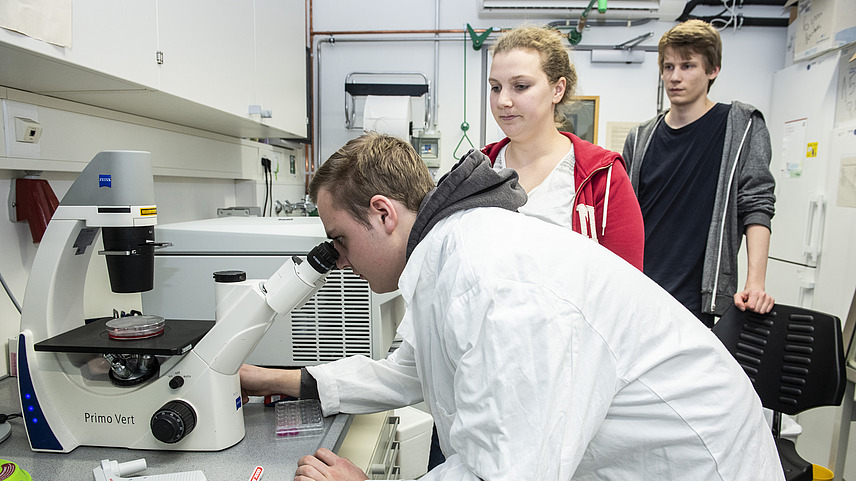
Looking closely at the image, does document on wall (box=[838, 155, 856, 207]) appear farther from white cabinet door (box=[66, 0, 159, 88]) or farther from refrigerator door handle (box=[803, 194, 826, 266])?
white cabinet door (box=[66, 0, 159, 88])

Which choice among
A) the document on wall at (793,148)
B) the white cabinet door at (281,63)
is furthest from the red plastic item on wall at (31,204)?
the document on wall at (793,148)

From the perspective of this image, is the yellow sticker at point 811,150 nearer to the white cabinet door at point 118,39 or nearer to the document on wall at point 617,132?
the document on wall at point 617,132

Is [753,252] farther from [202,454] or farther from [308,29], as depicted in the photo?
[308,29]

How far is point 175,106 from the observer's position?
1495mm

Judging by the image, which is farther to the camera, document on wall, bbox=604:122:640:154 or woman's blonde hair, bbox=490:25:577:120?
document on wall, bbox=604:122:640:154

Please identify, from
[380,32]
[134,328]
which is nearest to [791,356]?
[134,328]

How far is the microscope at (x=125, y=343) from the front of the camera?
2.91ft

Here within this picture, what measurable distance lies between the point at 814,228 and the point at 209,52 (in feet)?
9.58

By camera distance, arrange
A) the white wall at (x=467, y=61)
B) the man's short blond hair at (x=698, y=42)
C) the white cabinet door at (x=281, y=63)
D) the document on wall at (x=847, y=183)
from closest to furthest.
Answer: the man's short blond hair at (x=698, y=42), the white cabinet door at (x=281, y=63), the document on wall at (x=847, y=183), the white wall at (x=467, y=61)

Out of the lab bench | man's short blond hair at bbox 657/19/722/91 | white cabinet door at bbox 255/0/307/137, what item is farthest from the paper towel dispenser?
the lab bench

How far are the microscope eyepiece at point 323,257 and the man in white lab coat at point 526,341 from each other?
0.06 feet

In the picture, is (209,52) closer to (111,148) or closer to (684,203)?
(111,148)

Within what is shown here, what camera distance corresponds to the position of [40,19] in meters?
0.87

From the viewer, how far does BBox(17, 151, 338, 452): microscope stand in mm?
888
